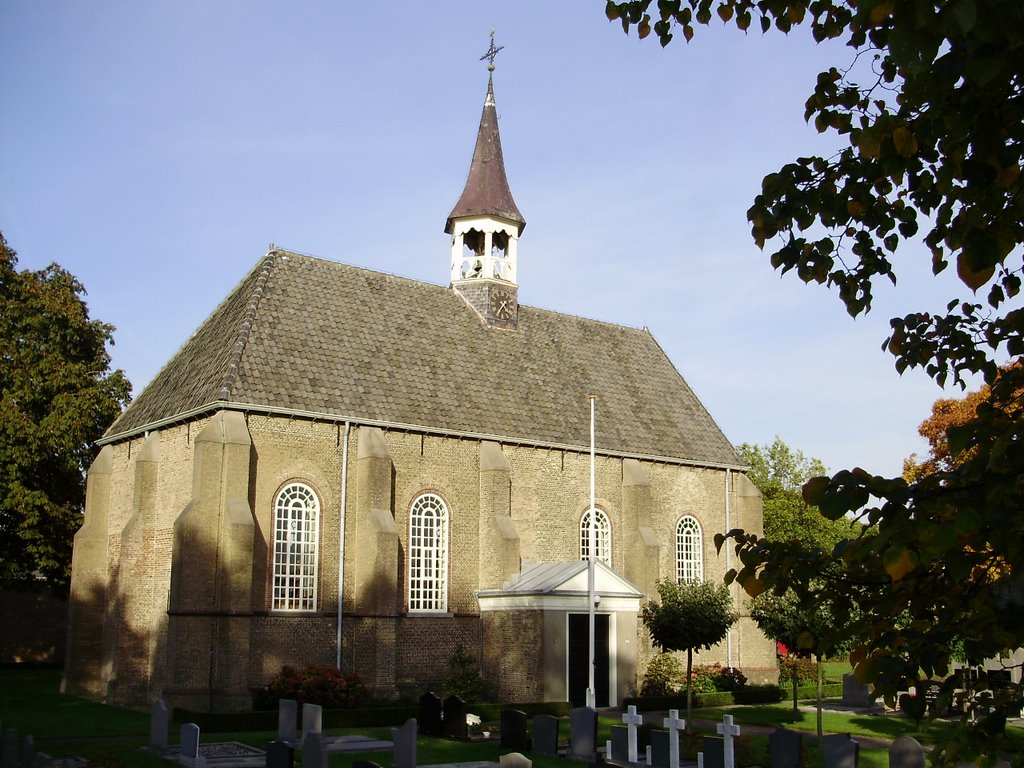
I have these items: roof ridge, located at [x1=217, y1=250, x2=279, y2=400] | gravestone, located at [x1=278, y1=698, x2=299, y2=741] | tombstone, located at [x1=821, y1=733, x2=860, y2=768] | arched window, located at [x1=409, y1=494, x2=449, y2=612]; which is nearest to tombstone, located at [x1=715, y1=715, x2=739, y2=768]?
tombstone, located at [x1=821, y1=733, x2=860, y2=768]

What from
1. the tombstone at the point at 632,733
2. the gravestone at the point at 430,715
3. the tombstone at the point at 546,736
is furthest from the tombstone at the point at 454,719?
the tombstone at the point at 632,733

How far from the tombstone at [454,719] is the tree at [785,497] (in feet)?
133

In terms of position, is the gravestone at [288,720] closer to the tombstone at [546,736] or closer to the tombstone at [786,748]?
the tombstone at [546,736]

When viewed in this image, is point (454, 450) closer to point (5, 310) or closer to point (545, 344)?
point (545, 344)

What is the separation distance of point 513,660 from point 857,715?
1059 cm

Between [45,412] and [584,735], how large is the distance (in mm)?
28565

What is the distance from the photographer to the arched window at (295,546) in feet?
96.7

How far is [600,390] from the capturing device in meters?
39.8

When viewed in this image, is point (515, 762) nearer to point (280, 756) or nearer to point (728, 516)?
point (280, 756)

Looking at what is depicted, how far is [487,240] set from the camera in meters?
39.4

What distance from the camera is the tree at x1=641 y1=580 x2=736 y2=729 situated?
29859 millimetres

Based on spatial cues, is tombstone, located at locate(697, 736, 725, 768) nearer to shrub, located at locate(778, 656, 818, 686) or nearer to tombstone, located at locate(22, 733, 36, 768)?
tombstone, located at locate(22, 733, 36, 768)

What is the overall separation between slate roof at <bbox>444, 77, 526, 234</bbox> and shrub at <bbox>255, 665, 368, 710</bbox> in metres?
18.7

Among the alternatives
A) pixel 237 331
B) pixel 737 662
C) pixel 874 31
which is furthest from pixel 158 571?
pixel 874 31
